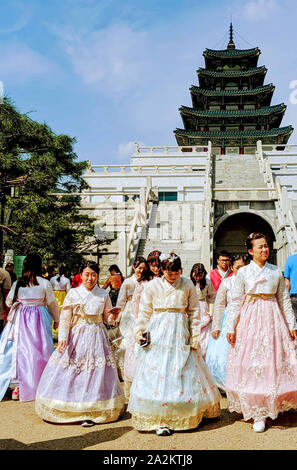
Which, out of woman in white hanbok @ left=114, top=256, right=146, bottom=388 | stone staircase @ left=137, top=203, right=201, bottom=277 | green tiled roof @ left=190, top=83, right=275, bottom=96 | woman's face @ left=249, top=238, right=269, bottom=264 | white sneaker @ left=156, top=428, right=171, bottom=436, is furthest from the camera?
green tiled roof @ left=190, top=83, right=275, bottom=96

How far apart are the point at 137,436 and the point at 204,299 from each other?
2.49m

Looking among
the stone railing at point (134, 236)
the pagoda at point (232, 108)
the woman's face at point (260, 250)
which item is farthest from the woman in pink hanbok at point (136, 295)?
the pagoda at point (232, 108)

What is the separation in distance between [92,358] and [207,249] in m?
8.40

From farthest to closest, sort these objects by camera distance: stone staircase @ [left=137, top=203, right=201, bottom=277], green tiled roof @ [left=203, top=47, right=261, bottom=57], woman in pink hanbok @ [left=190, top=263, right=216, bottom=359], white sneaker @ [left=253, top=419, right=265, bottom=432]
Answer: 1. green tiled roof @ [left=203, top=47, right=261, bottom=57]
2. stone staircase @ [left=137, top=203, right=201, bottom=277]
3. woman in pink hanbok @ [left=190, top=263, right=216, bottom=359]
4. white sneaker @ [left=253, top=419, right=265, bottom=432]

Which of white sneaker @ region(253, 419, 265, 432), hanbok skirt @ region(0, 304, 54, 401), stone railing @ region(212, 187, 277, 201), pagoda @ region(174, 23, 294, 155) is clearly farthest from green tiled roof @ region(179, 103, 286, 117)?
white sneaker @ region(253, 419, 265, 432)

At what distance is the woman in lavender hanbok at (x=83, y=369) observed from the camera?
12.5ft

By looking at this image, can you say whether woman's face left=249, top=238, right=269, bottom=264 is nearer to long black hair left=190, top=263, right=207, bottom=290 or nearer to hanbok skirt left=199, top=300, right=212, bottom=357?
long black hair left=190, top=263, right=207, bottom=290

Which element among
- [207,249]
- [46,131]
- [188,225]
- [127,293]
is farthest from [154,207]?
[127,293]

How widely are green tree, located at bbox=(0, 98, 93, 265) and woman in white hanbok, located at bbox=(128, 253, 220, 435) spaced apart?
20.8ft

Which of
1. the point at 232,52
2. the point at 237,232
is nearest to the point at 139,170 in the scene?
the point at 237,232

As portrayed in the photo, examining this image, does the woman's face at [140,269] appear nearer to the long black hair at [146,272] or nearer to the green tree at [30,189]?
the long black hair at [146,272]

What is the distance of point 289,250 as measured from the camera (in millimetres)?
13312

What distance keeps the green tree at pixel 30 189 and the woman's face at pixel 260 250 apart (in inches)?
255

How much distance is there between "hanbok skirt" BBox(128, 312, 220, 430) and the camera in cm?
343
